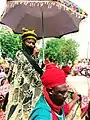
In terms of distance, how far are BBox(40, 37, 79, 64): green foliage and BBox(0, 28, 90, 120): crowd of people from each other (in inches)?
88.3

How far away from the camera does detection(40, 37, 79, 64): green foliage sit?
18.9 ft

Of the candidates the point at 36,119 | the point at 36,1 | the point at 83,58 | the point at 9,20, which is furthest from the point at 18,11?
the point at 36,119

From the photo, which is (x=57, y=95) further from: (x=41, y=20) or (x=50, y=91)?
(x=41, y=20)

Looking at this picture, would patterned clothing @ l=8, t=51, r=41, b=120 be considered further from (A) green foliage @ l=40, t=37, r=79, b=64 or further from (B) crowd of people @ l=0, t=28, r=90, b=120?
(A) green foliage @ l=40, t=37, r=79, b=64

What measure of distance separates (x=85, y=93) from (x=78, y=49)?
181 cm

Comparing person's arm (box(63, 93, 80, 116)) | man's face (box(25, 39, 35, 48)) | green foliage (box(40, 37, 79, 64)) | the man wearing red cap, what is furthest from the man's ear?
green foliage (box(40, 37, 79, 64))

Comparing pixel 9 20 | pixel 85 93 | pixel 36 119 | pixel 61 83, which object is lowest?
pixel 85 93

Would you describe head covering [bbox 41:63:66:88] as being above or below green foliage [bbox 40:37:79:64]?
above

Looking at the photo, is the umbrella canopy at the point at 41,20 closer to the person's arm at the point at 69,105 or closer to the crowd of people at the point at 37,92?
the crowd of people at the point at 37,92

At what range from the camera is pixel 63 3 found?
325cm

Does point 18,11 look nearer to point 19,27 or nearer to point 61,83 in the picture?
point 19,27

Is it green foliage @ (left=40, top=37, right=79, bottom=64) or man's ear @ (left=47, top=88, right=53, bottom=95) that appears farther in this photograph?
green foliage @ (left=40, top=37, right=79, bottom=64)

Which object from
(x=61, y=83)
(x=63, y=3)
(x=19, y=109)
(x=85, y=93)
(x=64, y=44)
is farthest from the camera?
(x=64, y=44)

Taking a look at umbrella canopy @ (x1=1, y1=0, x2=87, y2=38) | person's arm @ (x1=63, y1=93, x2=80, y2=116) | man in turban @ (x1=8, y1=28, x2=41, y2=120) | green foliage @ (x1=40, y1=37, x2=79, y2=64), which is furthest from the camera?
green foliage @ (x1=40, y1=37, x2=79, y2=64)
